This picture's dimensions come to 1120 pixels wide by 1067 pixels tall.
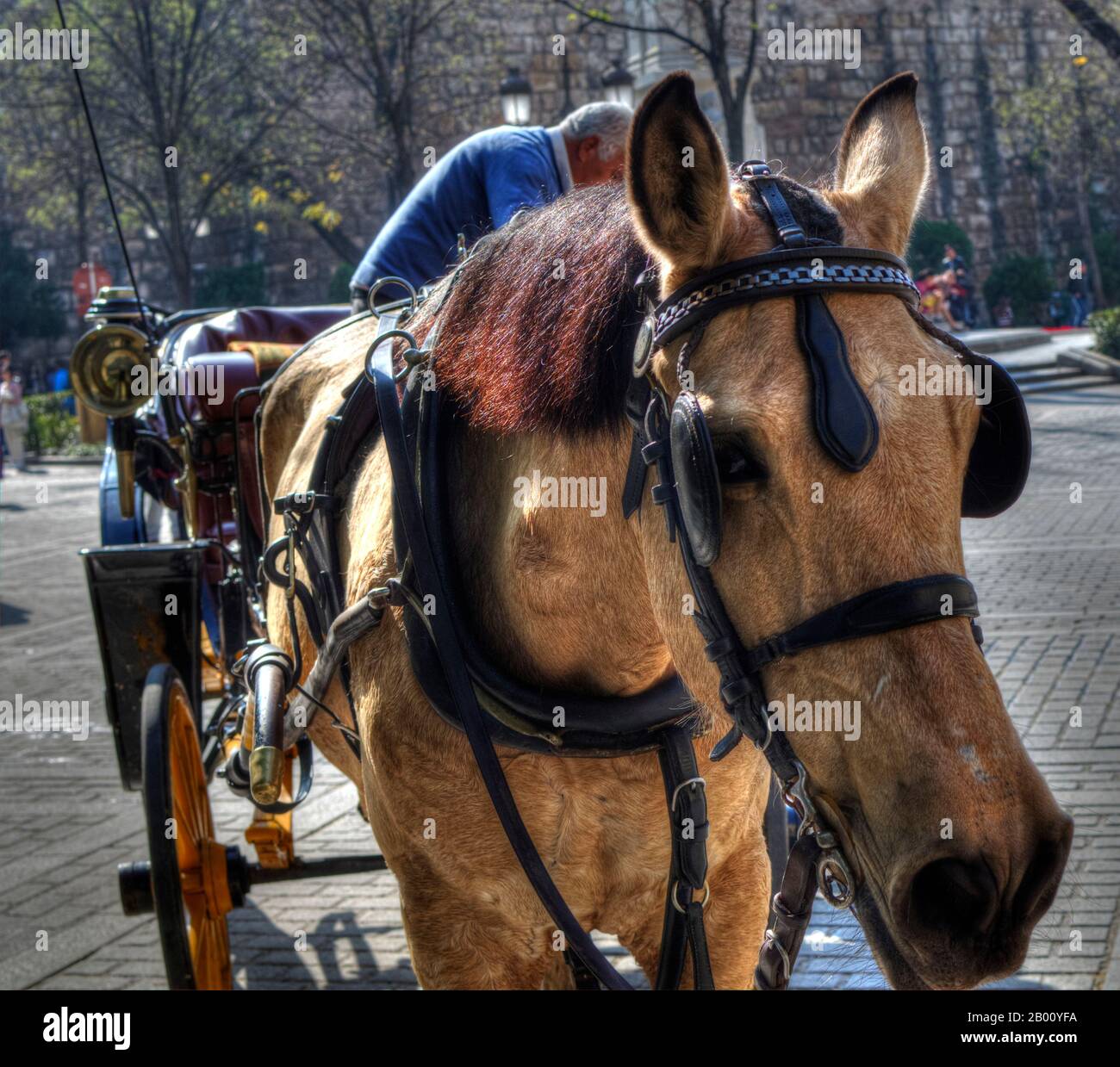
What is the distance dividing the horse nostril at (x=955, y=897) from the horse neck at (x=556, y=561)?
73 cm

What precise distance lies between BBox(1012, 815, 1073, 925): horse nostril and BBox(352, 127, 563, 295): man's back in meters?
2.51

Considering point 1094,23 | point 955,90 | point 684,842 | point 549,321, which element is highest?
point 955,90

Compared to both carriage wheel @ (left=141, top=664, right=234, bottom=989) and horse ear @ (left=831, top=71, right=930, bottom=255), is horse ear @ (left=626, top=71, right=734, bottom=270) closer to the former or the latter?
horse ear @ (left=831, top=71, right=930, bottom=255)

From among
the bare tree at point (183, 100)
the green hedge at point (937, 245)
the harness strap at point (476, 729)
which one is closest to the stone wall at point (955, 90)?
the green hedge at point (937, 245)

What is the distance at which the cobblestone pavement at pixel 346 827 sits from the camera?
14.0 feet

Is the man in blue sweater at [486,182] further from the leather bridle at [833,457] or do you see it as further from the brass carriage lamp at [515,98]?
the brass carriage lamp at [515,98]

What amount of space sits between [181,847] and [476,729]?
194cm

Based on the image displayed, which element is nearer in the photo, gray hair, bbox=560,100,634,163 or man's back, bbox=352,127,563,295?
man's back, bbox=352,127,563,295

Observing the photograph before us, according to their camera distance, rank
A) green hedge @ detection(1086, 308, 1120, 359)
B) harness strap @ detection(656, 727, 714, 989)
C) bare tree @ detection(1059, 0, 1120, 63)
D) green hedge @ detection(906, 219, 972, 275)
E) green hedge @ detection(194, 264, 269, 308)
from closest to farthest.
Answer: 1. harness strap @ detection(656, 727, 714, 989)
2. bare tree @ detection(1059, 0, 1120, 63)
3. green hedge @ detection(1086, 308, 1120, 359)
4. green hedge @ detection(906, 219, 972, 275)
5. green hedge @ detection(194, 264, 269, 308)

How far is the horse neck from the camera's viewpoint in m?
2.15

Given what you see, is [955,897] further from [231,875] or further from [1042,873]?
[231,875]

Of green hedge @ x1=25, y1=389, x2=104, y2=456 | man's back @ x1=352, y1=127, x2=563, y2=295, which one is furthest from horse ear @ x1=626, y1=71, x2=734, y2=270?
green hedge @ x1=25, y1=389, x2=104, y2=456

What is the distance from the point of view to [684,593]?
1.88m

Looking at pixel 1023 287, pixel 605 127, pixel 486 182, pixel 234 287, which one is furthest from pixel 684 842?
pixel 234 287
